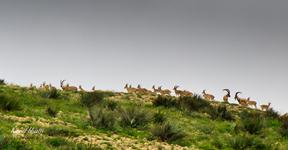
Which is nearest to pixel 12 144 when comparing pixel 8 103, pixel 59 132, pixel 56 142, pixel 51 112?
pixel 56 142

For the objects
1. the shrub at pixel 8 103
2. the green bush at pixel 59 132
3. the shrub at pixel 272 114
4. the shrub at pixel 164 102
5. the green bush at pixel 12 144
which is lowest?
the green bush at pixel 12 144

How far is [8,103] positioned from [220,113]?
1223cm

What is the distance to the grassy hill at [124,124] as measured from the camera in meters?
20.4

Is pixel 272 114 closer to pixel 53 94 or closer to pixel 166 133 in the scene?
pixel 53 94

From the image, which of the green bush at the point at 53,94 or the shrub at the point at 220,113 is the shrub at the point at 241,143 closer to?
the shrub at the point at 220,113

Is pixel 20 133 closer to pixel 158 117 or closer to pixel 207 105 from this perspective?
pixel 158 117

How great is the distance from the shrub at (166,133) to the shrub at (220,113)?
28.6 ft

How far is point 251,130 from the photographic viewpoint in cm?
2931

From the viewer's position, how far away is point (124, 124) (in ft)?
86.4

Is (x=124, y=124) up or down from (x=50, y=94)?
down

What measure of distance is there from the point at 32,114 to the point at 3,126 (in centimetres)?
536

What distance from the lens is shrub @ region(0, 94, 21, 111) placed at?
25.8 meters

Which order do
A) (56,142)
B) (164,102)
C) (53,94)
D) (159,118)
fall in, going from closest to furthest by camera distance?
(56,142), (159,118), (53,94), (164,102)

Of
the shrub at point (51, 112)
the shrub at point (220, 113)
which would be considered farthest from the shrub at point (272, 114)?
the shrub at point (51, 112)
